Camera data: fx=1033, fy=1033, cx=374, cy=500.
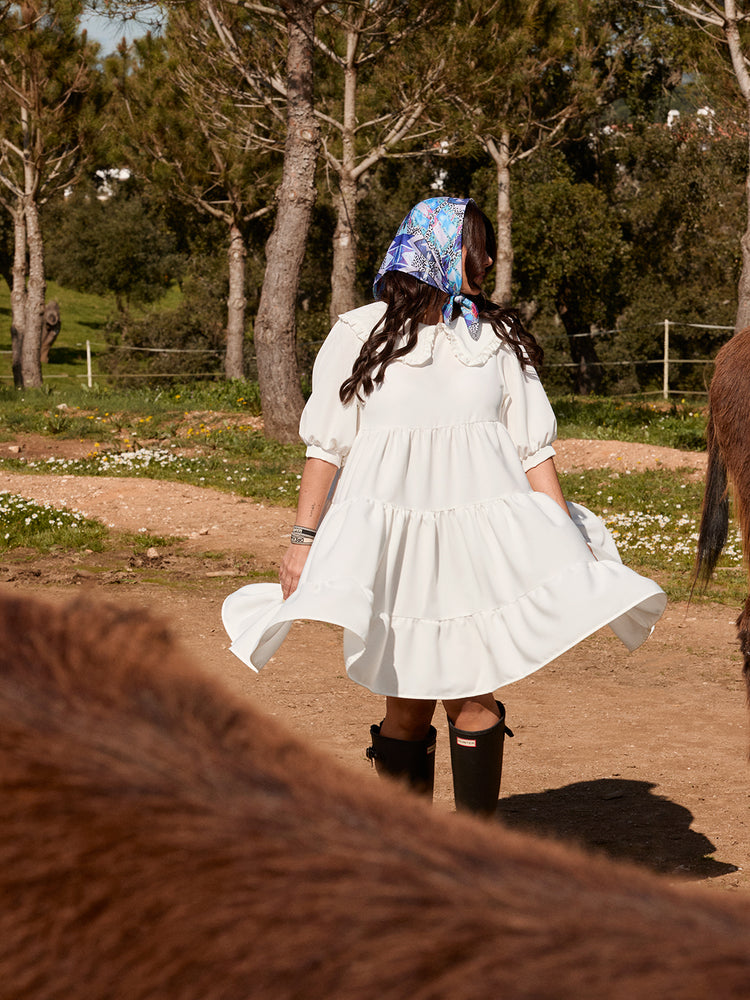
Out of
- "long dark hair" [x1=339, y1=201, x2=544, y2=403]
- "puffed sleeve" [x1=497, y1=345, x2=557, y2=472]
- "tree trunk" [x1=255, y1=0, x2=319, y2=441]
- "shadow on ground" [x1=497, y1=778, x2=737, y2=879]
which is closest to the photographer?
"long dark hair" [x1=339, y1=201, x2=544, y2=403]

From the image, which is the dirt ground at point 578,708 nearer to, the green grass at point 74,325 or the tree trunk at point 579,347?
the tree trunk at point 579,347

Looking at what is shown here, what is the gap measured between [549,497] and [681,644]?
139 inches

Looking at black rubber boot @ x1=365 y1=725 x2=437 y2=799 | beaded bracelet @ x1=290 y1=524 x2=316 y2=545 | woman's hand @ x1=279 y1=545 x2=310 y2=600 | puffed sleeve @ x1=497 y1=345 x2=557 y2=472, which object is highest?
puffed sleeve @ x1=497 y1=345 x2=557 y2=472

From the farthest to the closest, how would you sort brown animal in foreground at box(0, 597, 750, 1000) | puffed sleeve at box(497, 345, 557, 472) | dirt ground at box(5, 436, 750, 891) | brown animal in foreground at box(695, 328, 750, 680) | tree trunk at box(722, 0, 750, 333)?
1. tree trunk at box(722, 0, 750, 333)
2. brown animal in foreground at box(695, 328, 750, 680)
3. dirt ground at box(5, 436, 750, 891)
4. puffed sleeve at box(497, 345, 557, 472)
5. brown animal in foreground at box(0, 597, 750, 1000)

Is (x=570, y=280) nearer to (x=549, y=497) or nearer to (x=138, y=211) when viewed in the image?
(x=138, y=211)

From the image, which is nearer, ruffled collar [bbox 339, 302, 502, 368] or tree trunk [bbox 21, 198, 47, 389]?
ruffled collar [bbox 339, 302, 502, 368]

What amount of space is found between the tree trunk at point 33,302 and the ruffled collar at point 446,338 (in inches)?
777

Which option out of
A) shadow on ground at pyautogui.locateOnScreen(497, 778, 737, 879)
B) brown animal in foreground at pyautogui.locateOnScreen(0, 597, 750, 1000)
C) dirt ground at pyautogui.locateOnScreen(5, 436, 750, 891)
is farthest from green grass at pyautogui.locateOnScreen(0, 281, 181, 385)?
brown animal in foreground at pyautogui.locateOnScreen(0, 597, 750, 1000)

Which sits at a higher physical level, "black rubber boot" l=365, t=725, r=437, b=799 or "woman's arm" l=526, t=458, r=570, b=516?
"woman's arm" l=526, t=458, r=570, b=516

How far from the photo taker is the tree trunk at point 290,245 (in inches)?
511

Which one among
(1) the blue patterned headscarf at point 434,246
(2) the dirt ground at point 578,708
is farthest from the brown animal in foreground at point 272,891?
(1) the blue patterned headscarf at point 434,246

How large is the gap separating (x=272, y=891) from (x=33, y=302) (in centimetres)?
2271

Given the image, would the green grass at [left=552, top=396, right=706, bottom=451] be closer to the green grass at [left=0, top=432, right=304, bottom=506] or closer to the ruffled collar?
the green grass at [left=0, top=432, right=304, bottom=506]

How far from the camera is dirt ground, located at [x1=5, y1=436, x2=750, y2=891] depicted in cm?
362
